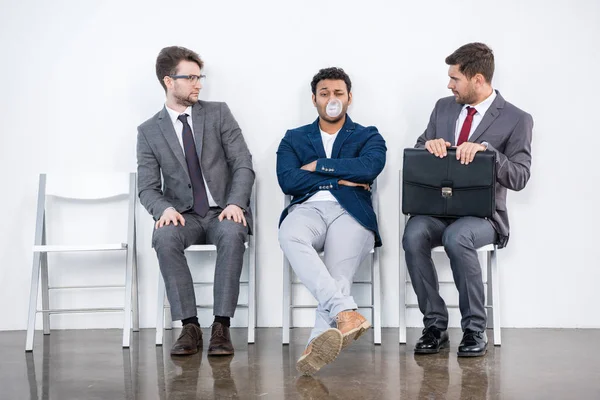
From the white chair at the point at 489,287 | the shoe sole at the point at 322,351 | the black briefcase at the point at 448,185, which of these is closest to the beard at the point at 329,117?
the black briefcase at the point at 448,185

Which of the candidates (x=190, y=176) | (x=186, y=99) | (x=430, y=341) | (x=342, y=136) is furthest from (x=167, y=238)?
(x=430, y=341)

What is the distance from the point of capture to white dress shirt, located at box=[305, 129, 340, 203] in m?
3.53

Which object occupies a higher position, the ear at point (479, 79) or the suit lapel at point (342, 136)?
the ear at point (479, 79)

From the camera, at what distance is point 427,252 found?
3.36 meters

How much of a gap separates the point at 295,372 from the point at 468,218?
1032 millimetres

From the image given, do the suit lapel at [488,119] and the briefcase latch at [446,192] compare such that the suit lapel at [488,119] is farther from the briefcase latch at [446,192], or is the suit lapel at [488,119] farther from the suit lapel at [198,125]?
the suit lapel at [198,125]

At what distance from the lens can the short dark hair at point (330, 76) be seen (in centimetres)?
369

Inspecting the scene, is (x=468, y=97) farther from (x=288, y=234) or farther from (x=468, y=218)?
(x=288, y=234)

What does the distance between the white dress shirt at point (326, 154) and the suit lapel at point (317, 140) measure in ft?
0.09

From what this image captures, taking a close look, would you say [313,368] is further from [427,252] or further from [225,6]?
[225,6]

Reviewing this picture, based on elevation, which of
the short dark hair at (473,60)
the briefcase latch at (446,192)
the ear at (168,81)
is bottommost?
the briefcase latch at (446,192)

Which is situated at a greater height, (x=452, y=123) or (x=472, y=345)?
(x=452, y=123)

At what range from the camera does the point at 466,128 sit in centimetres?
349

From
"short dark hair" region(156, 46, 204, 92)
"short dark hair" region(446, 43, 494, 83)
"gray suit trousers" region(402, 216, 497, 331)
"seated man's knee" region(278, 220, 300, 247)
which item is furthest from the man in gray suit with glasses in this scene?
"short dark hair" region(446, 43, 494, 83)
